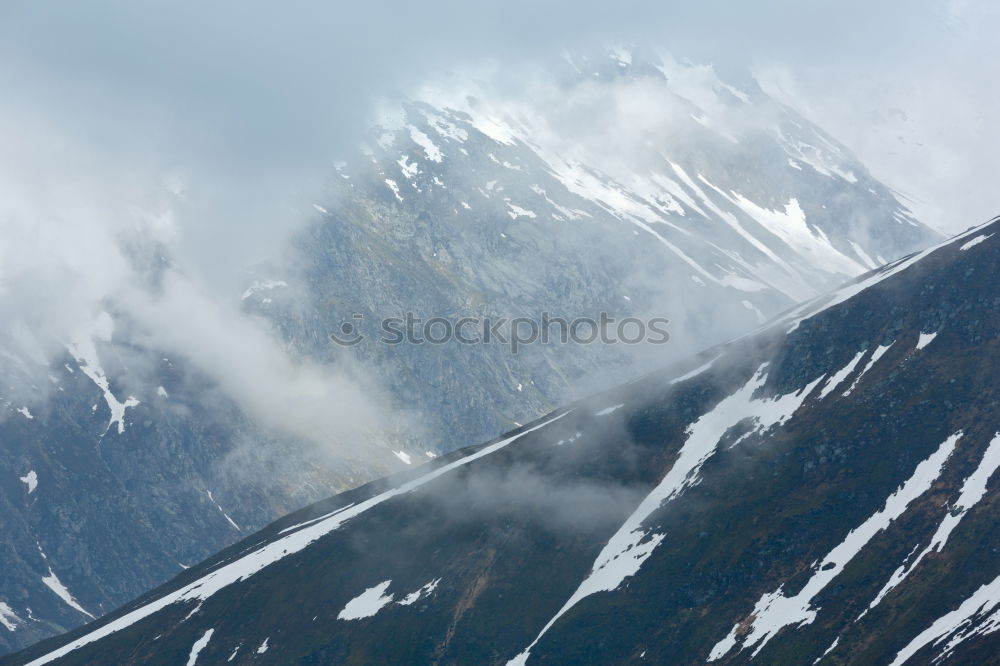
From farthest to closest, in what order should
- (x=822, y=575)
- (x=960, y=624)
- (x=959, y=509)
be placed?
1. (x=822, y=575)
2. (x=959, y=509)
3. (x=960, y=624)

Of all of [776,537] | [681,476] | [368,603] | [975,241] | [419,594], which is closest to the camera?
[776,537]

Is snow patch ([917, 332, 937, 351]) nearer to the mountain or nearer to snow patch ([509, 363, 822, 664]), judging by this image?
the mountain

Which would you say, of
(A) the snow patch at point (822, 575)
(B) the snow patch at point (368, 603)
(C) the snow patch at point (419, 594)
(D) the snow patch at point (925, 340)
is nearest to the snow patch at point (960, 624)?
(A) the snow patch at point (822, 575)

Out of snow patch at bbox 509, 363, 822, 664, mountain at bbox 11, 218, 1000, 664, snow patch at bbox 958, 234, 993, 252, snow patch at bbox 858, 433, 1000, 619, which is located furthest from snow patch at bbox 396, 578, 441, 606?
snow patch at bbox 958, 234, 993, 252

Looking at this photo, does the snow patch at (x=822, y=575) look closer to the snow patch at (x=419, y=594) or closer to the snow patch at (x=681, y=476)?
the snow patch at (x=681, y=476)

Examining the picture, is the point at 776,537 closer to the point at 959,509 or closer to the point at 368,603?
the point at 959,509

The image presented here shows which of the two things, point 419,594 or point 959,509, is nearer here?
point 959,509

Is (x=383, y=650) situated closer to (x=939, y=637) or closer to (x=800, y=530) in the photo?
(x=800, y=530)

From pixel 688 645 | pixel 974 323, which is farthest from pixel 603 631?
pixel 974 323

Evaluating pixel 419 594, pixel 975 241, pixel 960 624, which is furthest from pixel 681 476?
pixel 960 624
